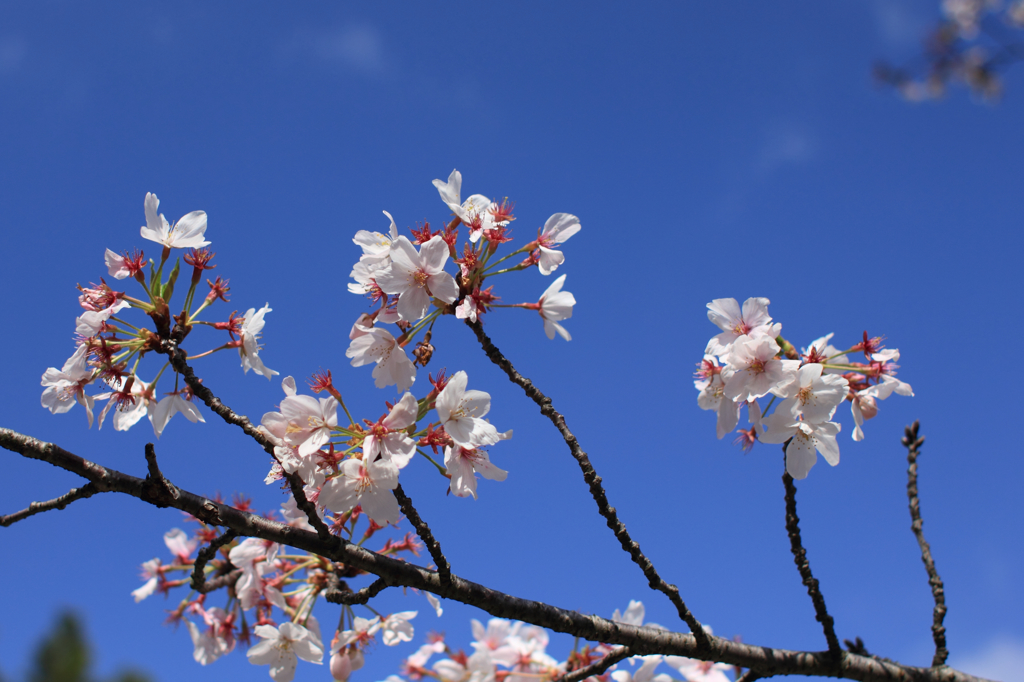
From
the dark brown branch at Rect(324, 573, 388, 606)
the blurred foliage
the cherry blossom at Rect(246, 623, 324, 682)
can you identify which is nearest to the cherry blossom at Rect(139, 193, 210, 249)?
the dark brown branch at Rect(324, 573, 388, 606)

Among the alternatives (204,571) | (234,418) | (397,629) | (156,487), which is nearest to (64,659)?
(397,629)

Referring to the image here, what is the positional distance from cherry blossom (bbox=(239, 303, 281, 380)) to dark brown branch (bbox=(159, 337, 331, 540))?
10.5 inches

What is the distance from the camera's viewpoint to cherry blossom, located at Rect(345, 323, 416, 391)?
2.55 m

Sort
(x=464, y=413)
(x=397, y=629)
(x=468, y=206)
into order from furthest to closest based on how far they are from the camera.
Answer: (x=397, y=629) → (x=468, y=206) → (x=464, y=413)

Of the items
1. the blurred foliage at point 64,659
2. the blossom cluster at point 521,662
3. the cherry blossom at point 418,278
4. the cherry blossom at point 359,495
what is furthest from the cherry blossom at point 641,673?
the blurred foliage at point 64,659

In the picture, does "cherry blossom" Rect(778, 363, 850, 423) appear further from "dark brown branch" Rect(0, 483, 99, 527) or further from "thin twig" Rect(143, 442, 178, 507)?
"dark brown branch" Rect(0, 483, 99, 527)

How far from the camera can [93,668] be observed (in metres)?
34.8

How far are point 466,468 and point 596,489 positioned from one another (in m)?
0.49

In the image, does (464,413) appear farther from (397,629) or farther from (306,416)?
(397,629)

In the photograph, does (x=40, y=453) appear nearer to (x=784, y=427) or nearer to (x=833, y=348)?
(x=784, y=427)

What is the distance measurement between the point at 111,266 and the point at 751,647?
3.14 metres

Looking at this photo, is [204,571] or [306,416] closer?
[306,416]

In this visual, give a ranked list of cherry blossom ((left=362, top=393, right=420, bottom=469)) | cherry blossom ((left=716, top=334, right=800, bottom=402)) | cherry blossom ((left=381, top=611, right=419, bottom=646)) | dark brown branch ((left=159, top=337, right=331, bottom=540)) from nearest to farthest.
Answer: dark brown branch ((left=159, top=337, right=331, bottom=540)) → cherry blossom ((left=362, top=393, right=420, bottom=469)) → cherry blossom ((left=716, top=334, right=800, bottom=402)) → cherry blossom ((left=381, top=611, right=419, bottom=646))

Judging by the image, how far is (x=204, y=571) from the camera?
324cm
